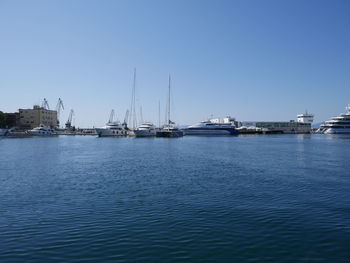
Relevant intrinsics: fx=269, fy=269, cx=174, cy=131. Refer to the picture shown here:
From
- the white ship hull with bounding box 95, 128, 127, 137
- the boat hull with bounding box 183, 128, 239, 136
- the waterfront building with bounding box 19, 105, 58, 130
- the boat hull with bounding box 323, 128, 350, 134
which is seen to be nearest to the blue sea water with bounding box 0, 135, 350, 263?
the white ship hull with bounding box 95, 128, 127, 137

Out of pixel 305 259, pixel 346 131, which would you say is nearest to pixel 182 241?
pixel 305 259

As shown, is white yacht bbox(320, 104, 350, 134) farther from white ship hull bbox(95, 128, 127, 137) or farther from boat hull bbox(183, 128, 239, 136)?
white ship hull bbox(95, 128, 127, 137)

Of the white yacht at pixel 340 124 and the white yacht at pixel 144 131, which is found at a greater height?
the white yacht at pixel 340 124

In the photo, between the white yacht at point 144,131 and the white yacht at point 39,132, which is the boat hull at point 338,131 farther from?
the white yacht at point 39,132

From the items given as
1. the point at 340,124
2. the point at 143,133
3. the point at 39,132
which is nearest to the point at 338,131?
the point at 340,124

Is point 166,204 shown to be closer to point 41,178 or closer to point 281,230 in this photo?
point 281,230

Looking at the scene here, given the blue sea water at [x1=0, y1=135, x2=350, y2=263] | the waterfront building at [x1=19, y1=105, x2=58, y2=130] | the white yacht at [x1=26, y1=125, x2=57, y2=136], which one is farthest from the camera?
the waterfront building at [x1=19, y1=105, x2=58, y2=130]

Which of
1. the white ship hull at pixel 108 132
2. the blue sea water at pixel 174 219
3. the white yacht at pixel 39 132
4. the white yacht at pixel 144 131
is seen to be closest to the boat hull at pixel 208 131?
the white yacht at pixel 144 131

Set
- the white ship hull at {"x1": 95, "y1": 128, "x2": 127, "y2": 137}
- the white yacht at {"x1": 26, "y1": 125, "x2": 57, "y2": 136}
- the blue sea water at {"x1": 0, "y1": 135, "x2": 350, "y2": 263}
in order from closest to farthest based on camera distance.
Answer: the blue sea water at {"x1": 0, "y1": 135, "x2": 350, "y2": 263}
the white yacht at {"x1": 26, "y1": 125, "x2": 57, "y2": 136}
the white ship hull at {"x1": 95, "y1": 128, "x2": 127, "y2": 137}

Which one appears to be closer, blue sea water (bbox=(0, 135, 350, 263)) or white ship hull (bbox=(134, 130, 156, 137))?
blue sea water (bbox=(0, 135, 350, 263))

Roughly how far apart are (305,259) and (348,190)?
48.1ft

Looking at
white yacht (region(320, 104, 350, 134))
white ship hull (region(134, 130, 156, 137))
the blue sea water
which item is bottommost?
the blue sea water

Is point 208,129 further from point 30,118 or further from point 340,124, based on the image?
point 30,118

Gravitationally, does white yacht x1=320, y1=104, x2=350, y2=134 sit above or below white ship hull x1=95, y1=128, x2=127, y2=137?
above
